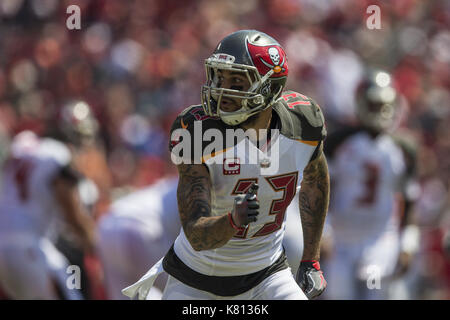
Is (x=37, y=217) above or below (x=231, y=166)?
below

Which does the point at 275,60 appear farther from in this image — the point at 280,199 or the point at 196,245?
the point at 196,245

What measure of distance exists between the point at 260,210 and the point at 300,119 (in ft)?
1.61

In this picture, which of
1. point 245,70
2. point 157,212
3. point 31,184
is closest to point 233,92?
point 245,70

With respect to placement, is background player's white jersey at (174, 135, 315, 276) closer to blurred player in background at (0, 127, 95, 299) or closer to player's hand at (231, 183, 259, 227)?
player's hand at (231, 183, 259, 227)

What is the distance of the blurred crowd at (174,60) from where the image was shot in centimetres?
1247

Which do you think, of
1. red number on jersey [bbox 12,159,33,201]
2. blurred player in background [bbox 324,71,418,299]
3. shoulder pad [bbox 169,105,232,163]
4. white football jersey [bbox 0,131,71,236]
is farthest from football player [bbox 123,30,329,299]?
blurred player in background [bbox 324,71,418,299]

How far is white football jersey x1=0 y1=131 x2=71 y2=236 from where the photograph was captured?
6.61 m

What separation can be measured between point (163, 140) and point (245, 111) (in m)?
8.49

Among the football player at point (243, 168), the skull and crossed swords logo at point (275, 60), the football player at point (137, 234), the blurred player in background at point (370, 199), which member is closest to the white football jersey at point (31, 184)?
the football player at point (137, 234)

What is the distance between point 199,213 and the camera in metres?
3.72

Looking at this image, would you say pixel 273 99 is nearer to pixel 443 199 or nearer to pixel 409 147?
pixel 409 147

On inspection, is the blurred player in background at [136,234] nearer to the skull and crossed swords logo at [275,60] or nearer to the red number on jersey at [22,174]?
the red number on jersey at [22,174]

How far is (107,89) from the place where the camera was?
1370cm

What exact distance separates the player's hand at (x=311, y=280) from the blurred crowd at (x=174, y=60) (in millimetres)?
6781
